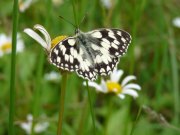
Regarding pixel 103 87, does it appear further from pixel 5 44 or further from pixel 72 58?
pixel 5 44

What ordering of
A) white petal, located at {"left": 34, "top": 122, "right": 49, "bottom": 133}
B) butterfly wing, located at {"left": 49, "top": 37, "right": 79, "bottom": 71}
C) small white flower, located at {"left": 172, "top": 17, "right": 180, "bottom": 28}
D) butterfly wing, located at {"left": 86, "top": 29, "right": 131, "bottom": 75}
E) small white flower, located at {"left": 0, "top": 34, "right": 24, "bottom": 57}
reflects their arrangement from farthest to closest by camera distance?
small white flower, located at {"left": 172, "top": 17, "right": 180, "bottom": 28} → small white flower, located at {"left": 0, "top": 34, "right": 24, "bottom": 57} → white petal, located at {"left": 34, "top": 122, "right": 49, "bottom": 133} → butterfly wing, located at {"left": 86, "top": 29, "right": 131, "bottom": 75} → butterfly wing, located at {"left": 49, "top": 37, "right": 79, "bottom": 71}

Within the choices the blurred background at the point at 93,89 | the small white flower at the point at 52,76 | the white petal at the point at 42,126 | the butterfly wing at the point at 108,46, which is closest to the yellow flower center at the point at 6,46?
the blurred background at the point at 93,89

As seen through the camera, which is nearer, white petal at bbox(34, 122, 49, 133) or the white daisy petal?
the white daisy petal

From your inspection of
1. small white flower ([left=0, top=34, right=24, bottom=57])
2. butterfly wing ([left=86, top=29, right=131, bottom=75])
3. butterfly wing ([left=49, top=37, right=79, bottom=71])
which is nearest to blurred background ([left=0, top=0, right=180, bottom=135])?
small white flower ([left=0, top=34, right=24, bottom=57])

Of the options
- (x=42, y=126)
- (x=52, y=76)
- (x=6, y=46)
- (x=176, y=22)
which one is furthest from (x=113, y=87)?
(x=176, y=22)

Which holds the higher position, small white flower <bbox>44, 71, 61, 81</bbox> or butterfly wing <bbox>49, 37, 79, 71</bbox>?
small white flower <bbox>44, 71, 61, 81</bbox>

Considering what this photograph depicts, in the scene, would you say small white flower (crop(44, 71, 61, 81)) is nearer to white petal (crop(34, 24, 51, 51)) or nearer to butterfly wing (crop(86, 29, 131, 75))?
butterfly wing (crop(86, 29, 131, 75))

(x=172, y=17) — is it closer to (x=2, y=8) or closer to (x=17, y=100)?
(x=2, y=8)

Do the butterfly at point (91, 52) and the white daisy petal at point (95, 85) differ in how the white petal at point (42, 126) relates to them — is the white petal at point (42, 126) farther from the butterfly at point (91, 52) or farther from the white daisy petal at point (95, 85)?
the butterfly at point (91, 52)
